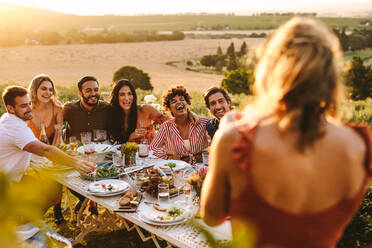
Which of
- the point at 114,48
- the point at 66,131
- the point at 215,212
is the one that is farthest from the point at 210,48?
the point at 215,212

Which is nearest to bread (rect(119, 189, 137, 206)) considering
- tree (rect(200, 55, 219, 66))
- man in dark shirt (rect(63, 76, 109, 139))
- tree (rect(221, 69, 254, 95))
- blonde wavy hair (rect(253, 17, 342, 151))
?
blonde wavy hair (rect(253, 17, 342, 151))

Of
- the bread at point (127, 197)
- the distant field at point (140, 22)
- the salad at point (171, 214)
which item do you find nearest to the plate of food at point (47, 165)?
the bread at point (127, 197)

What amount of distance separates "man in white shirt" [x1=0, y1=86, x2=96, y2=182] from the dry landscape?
26423 millimetres

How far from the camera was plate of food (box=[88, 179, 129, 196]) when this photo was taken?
2674 millimetres

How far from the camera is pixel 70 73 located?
35375 mm

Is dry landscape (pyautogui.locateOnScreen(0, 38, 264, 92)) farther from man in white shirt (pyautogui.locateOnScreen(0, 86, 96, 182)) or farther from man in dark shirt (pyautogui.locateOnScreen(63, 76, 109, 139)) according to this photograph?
man in white shirt (pyautogui.locateOnScreen(0, 86, 96, 182))

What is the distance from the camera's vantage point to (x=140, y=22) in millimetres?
94125

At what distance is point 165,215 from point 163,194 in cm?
20

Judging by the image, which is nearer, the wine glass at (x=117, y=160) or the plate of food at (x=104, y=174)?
the plate of food at (x=104, y=174)

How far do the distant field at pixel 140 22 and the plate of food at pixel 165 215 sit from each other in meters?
70.8

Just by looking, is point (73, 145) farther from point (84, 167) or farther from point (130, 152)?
point (130, 152)

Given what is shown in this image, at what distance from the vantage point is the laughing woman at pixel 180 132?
157 inches

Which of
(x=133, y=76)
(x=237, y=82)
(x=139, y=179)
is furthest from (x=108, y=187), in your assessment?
(x=237, y=82)

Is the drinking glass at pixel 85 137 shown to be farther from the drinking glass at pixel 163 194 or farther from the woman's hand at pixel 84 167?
the drinking glass at pixel 163 194
